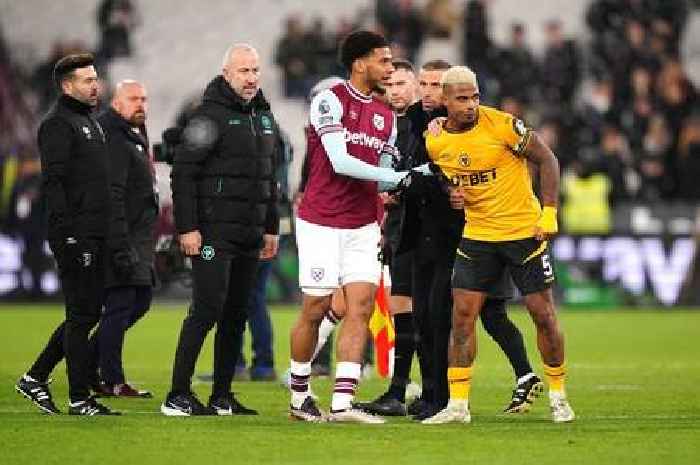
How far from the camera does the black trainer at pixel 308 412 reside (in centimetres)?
1112

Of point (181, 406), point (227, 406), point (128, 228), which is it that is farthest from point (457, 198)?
point (128, 228)

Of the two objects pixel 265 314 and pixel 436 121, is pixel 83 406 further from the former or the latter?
pixel 265 314

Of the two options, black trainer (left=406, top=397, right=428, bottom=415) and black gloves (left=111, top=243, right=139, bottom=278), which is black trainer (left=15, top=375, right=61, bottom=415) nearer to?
black gloves (left=111, top=243, right=139, bottom=278)

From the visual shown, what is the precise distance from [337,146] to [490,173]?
958 millimetres

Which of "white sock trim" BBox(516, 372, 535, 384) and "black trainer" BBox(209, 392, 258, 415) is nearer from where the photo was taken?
"black trainer" BBox(209, 392, 258, 415)

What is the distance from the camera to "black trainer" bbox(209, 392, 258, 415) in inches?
457

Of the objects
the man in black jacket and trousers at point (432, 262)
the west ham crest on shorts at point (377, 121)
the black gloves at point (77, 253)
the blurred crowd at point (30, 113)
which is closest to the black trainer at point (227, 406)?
the man in black jacket and trousers at point (432, 262)

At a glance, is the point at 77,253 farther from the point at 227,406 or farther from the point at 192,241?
the point at 227,406

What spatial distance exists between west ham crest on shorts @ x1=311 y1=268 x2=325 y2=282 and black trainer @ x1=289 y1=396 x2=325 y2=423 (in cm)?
73

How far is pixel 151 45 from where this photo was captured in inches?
1238

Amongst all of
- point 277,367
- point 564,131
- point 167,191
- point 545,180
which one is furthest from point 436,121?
point 564,131

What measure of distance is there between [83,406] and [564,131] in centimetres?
1799

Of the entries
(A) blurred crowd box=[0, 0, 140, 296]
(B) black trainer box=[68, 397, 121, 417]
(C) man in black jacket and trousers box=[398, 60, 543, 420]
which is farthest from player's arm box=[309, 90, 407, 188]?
(A) blurred crowd box=[0, 0, 140, 296]

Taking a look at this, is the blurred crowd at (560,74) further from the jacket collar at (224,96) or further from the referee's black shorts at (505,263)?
the referee's black shorts at (505,263)
